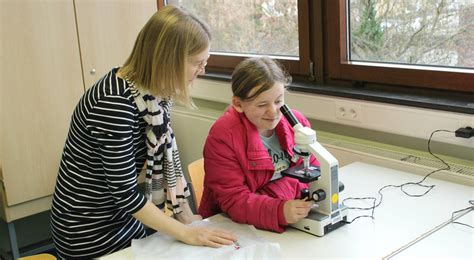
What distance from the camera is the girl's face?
1558 millimetres

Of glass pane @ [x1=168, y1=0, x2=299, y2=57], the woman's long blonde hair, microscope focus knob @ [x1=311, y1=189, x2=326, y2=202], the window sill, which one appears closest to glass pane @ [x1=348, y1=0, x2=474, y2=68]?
the window sill

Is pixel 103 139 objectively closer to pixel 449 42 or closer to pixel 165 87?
pixel 165 87

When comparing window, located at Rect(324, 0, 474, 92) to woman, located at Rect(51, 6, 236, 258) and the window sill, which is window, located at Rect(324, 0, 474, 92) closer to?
the window sill

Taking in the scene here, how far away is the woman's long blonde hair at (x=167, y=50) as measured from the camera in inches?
54.0

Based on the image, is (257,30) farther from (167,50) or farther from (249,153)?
(167,50)

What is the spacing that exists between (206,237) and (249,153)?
310 mm

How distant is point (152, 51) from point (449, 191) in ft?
3.65

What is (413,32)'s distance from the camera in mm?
2143

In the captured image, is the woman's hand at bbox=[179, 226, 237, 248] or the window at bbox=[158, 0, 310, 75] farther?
the window at bbox=[158, 0, 310, 75]

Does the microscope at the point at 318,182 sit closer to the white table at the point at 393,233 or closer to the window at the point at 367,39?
the white table at the point at 393,233

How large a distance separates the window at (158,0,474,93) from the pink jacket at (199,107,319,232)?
0.79 m

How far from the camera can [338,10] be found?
2328 millimetres

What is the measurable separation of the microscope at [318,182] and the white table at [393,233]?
0.10ft

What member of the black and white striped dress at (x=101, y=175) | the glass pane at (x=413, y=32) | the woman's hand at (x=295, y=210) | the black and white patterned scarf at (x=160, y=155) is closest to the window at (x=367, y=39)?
the glass pane at (x=413, y=32)
